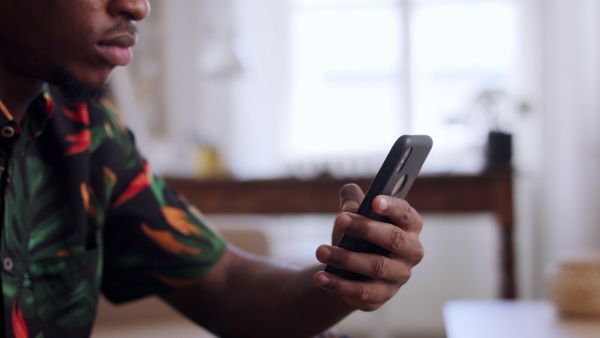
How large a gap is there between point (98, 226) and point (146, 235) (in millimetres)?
64

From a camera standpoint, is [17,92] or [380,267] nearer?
[380,267]

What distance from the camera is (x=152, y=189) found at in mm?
843

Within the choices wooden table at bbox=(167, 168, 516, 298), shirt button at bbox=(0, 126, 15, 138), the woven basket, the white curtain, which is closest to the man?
shirt button at bbox=(0, 126, 15, 138)

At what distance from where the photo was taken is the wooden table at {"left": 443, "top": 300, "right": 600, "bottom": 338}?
75cm

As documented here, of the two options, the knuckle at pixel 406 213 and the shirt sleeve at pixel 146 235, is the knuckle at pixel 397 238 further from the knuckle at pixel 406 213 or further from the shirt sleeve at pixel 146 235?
the shirt sleeve at pixel 146 235

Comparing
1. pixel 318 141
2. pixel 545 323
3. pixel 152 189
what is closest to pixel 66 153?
pixel 152 189

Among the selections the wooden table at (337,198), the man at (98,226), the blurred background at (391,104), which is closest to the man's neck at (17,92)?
the man at (98,226)

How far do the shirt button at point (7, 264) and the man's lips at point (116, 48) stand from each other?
0.25 meters

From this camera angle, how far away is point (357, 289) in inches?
21.7

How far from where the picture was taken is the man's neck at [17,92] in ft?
2.35

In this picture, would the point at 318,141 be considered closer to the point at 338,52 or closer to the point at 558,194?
the point at 338,52

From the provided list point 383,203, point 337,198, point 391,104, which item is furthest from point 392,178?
point 391,104

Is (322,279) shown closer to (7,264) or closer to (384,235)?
(384,235)

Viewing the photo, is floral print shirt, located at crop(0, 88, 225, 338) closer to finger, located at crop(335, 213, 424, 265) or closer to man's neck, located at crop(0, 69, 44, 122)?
man's neck, located at crop(0, 69, 44, 122)
